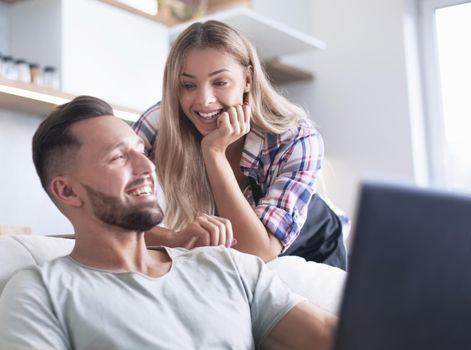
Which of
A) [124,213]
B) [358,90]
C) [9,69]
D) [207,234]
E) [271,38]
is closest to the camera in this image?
[124,213]

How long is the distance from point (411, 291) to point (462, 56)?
387 cm

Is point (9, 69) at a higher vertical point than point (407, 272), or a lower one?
higher

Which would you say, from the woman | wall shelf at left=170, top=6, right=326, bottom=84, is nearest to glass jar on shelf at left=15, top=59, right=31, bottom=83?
wall shelf at left=170, top=6, right=326, bottom=84

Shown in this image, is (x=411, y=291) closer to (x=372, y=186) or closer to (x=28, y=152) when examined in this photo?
(x=372, y=186)

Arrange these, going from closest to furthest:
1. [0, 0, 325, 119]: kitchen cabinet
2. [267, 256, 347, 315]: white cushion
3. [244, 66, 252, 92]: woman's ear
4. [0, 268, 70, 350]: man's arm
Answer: [0, 268, 70, 350]: man's arm, [267, 256, 347, 315]: white cushion, [244, 66, 252, 92]: woman's ear, [0, 0, 325, 119]: kitchen cabinet

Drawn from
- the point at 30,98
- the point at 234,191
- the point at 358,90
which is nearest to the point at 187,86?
the point at 234,191

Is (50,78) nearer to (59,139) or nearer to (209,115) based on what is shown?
(209,115)

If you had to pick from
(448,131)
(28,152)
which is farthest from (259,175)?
(448,131)

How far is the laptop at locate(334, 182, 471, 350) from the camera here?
0.56 meters

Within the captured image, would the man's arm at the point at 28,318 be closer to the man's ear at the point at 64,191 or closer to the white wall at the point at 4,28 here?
the man's ear at the point at 64,191

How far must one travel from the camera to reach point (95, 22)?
3.24 meters

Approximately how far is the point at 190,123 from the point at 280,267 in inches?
20.8

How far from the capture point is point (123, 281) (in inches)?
51.9

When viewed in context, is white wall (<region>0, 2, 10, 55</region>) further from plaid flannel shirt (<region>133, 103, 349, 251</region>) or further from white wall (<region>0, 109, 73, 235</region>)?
plaid flannel shirt (<region>133, 103, 349, 251</region>)
